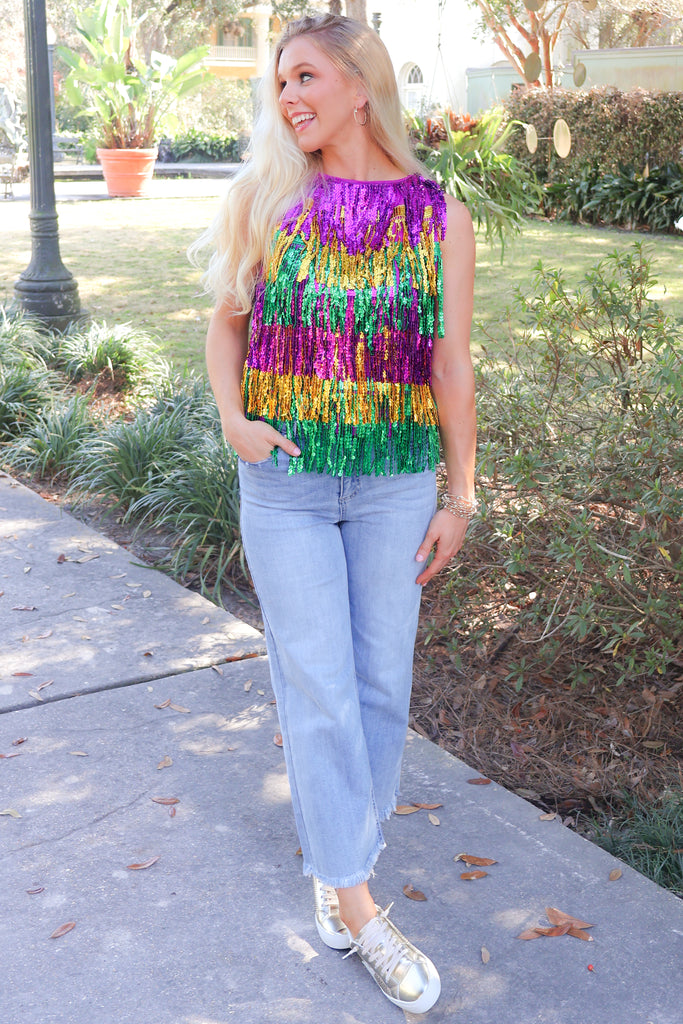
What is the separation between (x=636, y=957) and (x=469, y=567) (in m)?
1.73

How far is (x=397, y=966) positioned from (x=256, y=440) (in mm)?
1220

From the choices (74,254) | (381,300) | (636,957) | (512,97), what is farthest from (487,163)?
(512,97)

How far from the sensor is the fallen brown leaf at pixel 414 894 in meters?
2.69

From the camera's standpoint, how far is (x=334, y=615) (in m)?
2.36

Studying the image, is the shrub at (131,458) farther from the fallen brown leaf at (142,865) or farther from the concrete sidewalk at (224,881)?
the fallen brown leaf at (142,865)

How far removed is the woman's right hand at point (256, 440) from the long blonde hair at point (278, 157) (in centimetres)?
28

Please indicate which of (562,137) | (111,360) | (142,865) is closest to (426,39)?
(111,360)

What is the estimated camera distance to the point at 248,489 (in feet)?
8.04

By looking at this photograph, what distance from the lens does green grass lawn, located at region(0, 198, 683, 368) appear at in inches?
399

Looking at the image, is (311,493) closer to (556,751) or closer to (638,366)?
(556,751)

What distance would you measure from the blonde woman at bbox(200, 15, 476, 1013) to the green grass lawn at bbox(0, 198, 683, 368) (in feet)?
17.5

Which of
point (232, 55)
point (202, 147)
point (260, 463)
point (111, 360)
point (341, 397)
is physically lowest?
point (111, 360)

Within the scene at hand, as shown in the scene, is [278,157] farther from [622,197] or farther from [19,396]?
[622,197]

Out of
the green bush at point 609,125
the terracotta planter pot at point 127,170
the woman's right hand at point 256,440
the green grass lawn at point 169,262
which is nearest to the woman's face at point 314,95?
the woman's right hand at point 256,440
